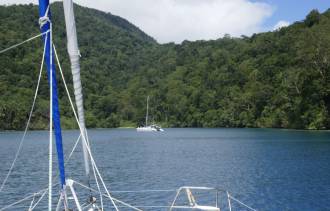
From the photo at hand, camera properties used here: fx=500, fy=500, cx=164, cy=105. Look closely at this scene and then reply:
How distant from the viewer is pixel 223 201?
1291 inches

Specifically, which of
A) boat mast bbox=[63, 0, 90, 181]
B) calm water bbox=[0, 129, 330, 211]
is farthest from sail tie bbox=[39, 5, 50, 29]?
calm water bbox=[0, 129, 330, 211]

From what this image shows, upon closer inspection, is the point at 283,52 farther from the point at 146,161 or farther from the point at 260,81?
the point at 146,161

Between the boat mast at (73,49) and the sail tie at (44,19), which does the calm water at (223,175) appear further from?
the sail tie at (44,19)

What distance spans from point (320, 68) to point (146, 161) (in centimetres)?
8309

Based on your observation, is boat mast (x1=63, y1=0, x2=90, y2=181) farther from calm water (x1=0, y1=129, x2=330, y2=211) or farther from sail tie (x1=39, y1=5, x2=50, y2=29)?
calm water (x1=0, y1=129, x2=330, y2=211)

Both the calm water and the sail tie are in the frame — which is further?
the calm water

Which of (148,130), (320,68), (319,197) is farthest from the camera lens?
(148,130)

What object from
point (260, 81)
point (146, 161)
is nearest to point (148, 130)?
point (260, 81)

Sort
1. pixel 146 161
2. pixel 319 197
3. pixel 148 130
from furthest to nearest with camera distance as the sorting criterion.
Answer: pixel 148 130 → pixel 146 161 → pixel 319 197

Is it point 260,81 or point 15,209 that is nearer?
point 15,209

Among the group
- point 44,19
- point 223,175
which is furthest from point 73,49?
point 223,175

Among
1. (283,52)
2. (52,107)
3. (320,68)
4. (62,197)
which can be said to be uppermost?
(283,52)

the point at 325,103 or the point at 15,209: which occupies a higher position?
the point at 325,103

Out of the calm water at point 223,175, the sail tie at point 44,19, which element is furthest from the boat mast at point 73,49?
the calm water at point 223,175
